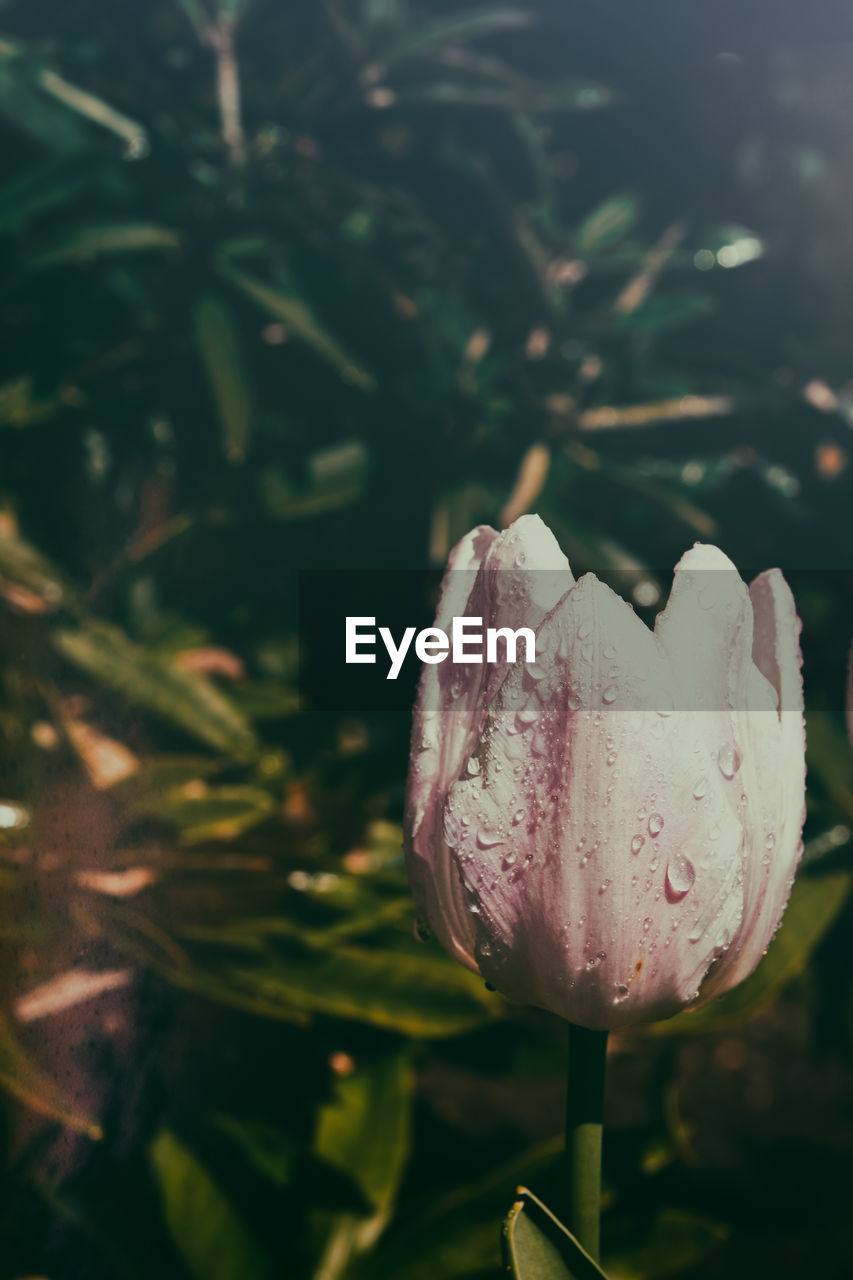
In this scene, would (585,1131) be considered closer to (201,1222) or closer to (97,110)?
(201,1222)

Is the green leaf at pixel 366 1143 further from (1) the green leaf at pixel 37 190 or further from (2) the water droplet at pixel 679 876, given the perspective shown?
(1) the green leaf at pixel 37 190

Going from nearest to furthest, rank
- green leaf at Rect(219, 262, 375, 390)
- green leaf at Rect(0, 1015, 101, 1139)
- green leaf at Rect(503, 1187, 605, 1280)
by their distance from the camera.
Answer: green leaf at Rect(503, 1187, 605, 1280) → green leaf at Rect(0, 1015, 101, 1139) → green leaf at Rect(219, 262, 375, 390)

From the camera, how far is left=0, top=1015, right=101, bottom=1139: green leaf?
1.15 ft

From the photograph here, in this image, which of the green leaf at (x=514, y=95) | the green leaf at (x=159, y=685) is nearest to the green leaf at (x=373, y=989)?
the green leaf at (x=159, y=685)

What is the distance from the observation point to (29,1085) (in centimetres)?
35

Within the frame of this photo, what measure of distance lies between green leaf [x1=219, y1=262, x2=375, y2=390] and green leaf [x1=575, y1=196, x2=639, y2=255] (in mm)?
160

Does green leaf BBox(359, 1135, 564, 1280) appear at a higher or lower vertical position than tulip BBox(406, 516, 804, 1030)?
lower

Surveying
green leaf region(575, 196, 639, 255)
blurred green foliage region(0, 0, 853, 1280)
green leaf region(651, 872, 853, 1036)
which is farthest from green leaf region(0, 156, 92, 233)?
green leaf region(651, 872, 853, 1036)

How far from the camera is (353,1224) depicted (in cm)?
40

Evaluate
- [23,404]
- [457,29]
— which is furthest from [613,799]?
[457,29]

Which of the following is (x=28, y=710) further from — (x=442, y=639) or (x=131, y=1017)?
(x=442, y=639)

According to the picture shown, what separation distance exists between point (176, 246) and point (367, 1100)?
1.48ft

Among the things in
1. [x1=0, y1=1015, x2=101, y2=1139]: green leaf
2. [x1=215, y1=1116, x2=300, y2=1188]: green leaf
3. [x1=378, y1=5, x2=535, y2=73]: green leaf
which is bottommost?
[x1=215, y1=1116, x2=300, y2=1188]: green leaf

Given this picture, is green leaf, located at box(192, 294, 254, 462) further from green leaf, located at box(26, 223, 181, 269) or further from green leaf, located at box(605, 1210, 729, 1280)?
green leaf, located at box(605, 1210, 729, 1280)
